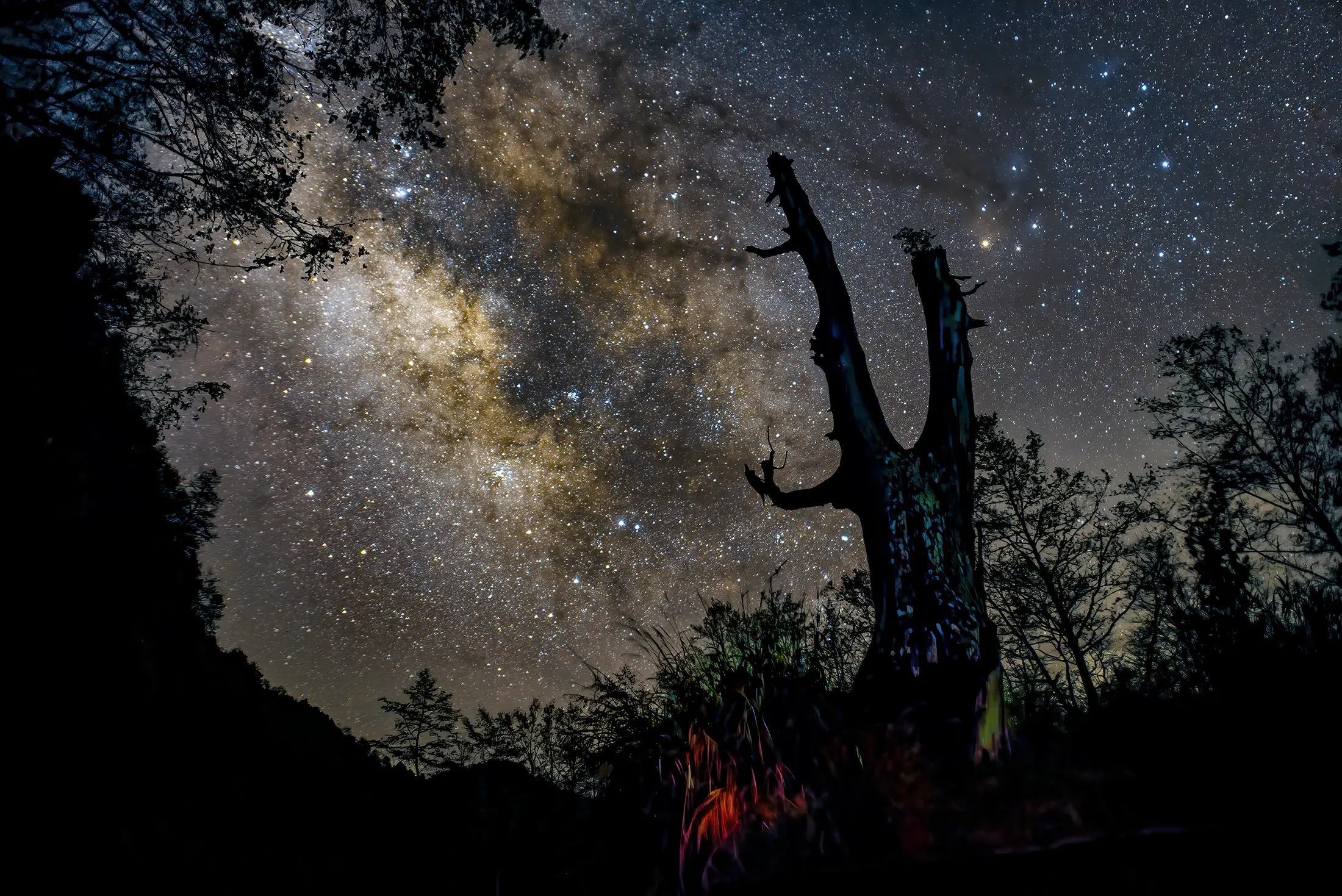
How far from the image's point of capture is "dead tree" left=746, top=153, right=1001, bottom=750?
18.8 ft

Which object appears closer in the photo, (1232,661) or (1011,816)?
(1011,816)

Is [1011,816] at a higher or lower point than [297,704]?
lower

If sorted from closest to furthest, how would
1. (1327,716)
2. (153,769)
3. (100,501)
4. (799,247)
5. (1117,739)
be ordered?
(1327,716)
(153,769)
(1117,739)
(100,501)
(799,247)

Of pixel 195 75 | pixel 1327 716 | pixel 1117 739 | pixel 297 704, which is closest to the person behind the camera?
pixel 1327 716

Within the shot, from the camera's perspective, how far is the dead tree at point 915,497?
5.73 meters

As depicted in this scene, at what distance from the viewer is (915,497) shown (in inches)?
260

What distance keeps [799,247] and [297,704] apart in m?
12.2

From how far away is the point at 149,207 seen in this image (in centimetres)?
801

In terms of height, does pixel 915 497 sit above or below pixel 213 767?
above

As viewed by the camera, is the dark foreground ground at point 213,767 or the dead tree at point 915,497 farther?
the dead tree at point 915,497

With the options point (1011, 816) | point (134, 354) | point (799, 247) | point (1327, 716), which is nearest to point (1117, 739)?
point (1327, 716)

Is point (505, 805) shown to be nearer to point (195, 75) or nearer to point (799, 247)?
point (799, 247)

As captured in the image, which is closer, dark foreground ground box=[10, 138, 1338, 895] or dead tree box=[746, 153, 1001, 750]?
dark foreground ground box=[10, 138, 1338, 895]

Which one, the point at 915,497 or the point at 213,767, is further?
the point at 915,497
